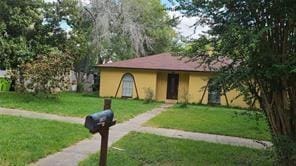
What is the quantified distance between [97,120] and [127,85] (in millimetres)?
23886

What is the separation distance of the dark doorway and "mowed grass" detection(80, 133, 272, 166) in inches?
713

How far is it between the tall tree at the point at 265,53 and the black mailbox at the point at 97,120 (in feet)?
7.71

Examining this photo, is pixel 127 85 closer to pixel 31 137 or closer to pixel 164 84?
pixel 164 84

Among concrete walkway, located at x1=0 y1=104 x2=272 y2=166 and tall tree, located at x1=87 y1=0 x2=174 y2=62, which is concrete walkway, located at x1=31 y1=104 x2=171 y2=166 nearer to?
concrete walkway, located at x1=0 y1=104 x2=272 y2=166

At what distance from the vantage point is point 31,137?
9.58 m

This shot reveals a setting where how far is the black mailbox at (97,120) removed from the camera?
520cm

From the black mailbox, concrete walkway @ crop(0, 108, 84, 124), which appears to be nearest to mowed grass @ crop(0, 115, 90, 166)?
concrete walkway @ crop(0, 108, 84, 124)

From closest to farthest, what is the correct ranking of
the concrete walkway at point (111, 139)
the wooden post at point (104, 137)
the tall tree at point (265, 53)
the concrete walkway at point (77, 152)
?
1. the wooden post at point (104, 137)
2. the tall tree at point (265, 53)
3. the concrete walkway at point (77, 152)
4. the concrete walkway at point (111, 139)

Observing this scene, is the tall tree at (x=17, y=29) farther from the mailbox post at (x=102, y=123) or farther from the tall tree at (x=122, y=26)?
the mailbox post at (x=102, y=123)

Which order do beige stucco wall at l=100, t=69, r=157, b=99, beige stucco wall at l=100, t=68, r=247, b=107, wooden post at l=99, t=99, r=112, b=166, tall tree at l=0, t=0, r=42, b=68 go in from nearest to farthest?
wooden post at l=99, t=99, r=112, b=166 → tall tree at l=0, t=0, r=42, b=68 → beige stucco wall at l=100, t=68, r=247, b=107 → beige stucco wall at l=100, t=69, r=157, b=99

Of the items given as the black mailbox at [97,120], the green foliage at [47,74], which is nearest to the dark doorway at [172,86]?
the green foliage at [47,74]

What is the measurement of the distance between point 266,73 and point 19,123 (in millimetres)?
7496

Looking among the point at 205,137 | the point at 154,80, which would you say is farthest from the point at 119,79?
the point at 205,137

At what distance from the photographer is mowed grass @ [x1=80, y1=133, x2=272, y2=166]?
8.13 meters
